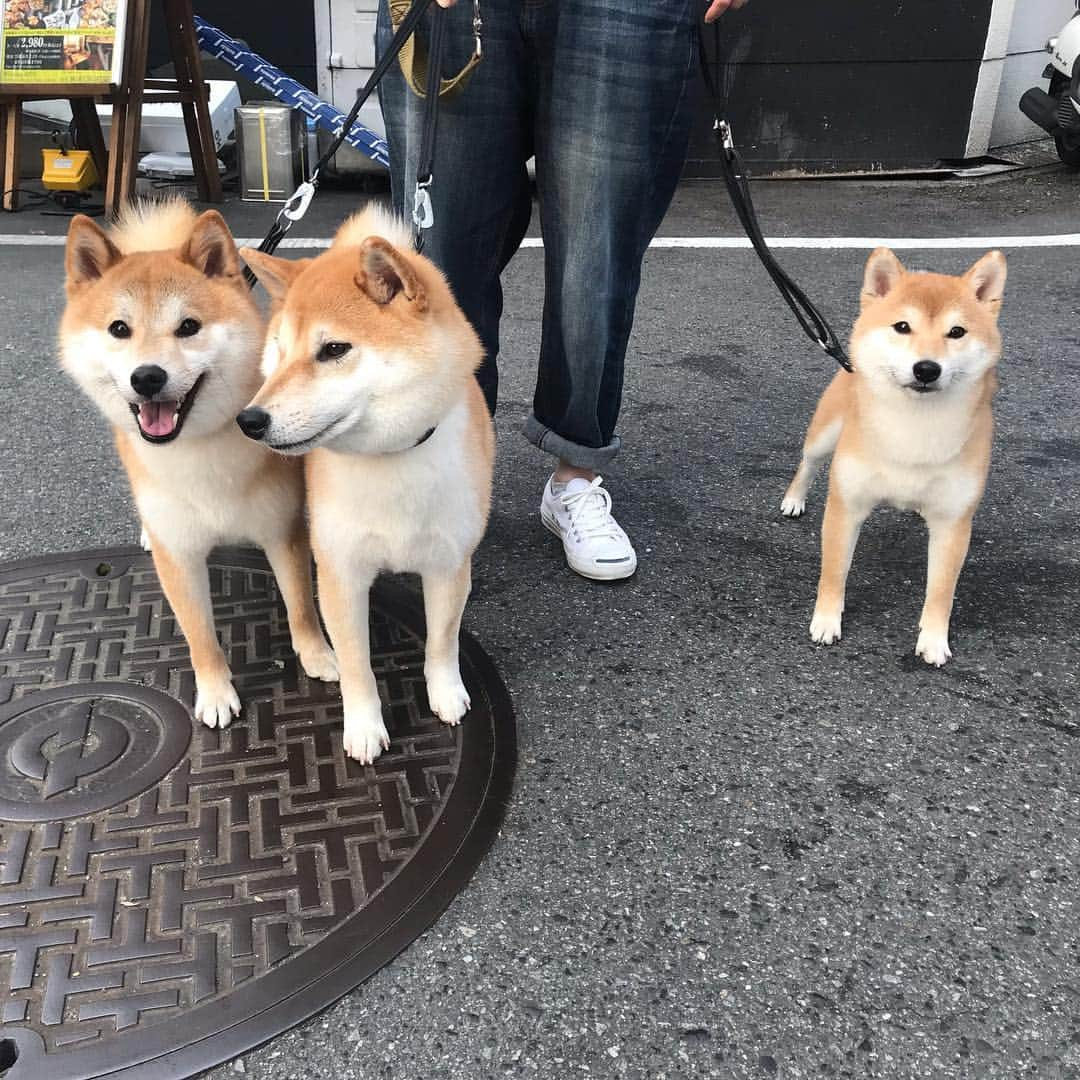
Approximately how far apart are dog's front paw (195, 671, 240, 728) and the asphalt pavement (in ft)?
2.16

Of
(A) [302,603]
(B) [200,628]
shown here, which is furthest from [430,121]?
(B) [200,628]

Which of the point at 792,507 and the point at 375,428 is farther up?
the point at 375,428

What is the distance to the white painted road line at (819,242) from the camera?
5.74m

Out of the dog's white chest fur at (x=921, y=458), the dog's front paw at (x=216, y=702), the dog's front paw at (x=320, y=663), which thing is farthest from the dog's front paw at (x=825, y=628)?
the dog's front paw at (x=216, y=702)

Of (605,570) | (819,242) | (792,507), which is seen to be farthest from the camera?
(819,242)

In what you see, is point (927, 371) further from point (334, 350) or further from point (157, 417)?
point (157, 417)

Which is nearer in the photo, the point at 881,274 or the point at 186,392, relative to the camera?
the point at 186,392

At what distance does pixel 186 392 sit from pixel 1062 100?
7650 mm

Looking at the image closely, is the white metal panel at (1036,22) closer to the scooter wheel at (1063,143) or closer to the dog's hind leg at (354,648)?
the scooter wheel at (1063,143)

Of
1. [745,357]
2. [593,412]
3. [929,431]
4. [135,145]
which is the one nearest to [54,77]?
[135,145]

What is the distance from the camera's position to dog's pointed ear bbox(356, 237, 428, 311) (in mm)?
1661

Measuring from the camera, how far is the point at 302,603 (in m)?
2.27

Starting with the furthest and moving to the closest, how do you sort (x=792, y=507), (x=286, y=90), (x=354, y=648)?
(x=286, y=90) → (x=792, y=507) → (x=354, y=648)

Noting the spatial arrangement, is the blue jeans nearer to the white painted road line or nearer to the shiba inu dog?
the shiba inu dog
